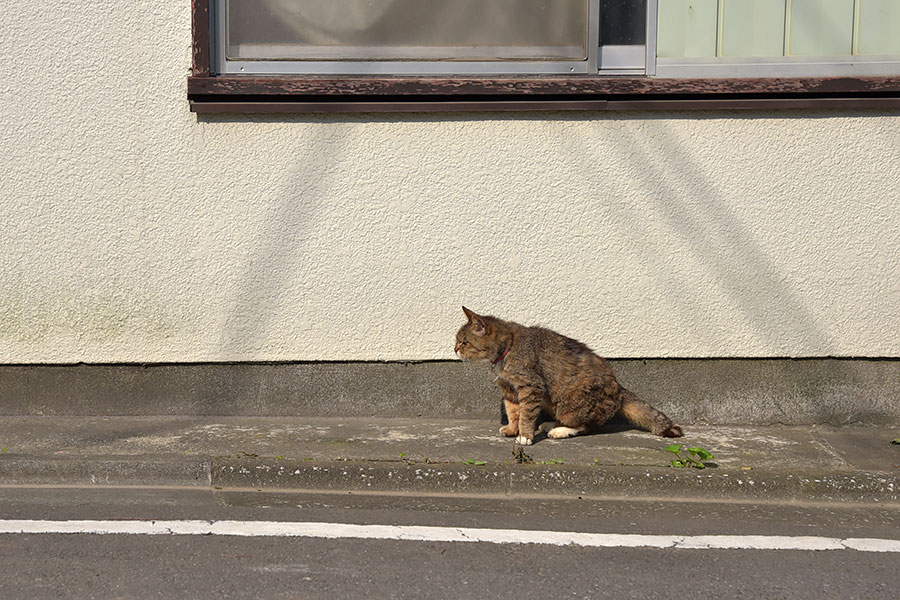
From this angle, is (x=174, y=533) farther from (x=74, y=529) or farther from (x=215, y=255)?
(x=215, y=255)

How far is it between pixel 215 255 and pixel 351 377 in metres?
1.10

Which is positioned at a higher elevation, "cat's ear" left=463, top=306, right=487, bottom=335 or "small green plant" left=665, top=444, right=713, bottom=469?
"cat's ear" left=463, top=306, right=487, bottom=335

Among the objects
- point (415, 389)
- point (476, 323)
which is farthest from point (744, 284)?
point (415, 389)

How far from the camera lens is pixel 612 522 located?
4398 mm

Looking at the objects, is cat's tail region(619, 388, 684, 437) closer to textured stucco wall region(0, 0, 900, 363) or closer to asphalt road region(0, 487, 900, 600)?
textured stucco wall region(0, 0, 900, 363)

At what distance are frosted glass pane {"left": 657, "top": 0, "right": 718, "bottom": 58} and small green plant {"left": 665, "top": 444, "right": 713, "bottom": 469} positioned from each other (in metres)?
2.35

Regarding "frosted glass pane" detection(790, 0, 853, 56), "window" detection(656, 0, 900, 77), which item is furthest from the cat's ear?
"frosted glass pane" detection(790, 0, 853, 56)

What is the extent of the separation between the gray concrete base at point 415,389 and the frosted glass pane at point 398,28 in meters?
1.89

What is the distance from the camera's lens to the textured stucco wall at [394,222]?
5.67m

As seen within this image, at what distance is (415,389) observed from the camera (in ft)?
Result: 19.3

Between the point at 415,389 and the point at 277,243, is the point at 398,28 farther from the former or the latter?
the point at 415,389

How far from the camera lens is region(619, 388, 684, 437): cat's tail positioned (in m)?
5.44

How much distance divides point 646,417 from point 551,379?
23.2 inches

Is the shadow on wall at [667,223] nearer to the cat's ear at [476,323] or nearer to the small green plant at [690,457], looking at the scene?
the small green plant at [690,457]
